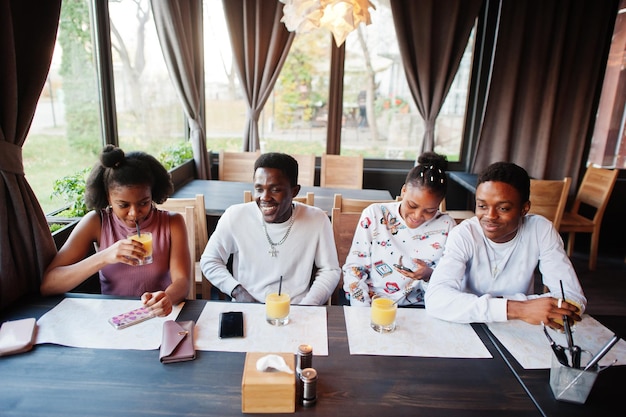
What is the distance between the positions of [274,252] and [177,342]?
693 millimetres

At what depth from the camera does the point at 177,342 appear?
1.20 m

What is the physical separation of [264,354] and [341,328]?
33cm

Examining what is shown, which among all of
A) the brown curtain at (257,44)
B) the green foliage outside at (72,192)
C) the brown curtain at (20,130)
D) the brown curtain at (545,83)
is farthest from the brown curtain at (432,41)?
the brown curtain at (20,130)

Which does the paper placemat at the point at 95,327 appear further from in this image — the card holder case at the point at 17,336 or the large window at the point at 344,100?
the large window at the point at 344,100

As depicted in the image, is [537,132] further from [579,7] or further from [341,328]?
[341,328]

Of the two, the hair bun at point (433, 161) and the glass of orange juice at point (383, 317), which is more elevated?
the hair bun at point (433, 161)

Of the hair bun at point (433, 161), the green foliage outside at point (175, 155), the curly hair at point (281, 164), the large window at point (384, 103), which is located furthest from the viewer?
the large window at point (384, 103)

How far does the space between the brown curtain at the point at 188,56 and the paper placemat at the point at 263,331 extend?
3009mm

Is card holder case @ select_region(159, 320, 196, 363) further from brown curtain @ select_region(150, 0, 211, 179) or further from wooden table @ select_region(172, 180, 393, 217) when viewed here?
brown curtain @ select_region(150, 0, 211, 179)

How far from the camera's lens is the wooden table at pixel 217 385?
0.99 meters

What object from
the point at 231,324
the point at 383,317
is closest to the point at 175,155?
the point at 231,324

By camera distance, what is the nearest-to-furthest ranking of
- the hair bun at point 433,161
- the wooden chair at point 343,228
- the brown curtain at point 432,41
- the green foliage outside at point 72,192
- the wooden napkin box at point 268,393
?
the wooden napkin box at point 268,393
the hair bun at point 433,161
the wooden chair at point 343,228
the green foliage outside at point 72,192
the brown curtain at point 432,41

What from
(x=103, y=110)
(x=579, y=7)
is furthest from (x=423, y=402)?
(x=579, y=7)

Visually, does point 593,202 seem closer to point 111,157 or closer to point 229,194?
point 229,194
